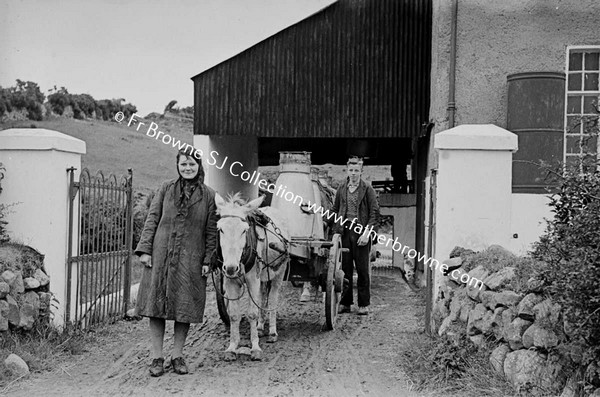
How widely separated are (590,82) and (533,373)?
25.4ft

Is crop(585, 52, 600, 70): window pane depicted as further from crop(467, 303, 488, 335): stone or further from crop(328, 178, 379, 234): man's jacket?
crop(467, 303, 488, 335): stone

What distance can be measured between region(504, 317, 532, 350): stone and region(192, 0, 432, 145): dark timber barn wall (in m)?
7.99

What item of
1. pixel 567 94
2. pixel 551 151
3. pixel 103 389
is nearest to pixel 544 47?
pixel 567 94

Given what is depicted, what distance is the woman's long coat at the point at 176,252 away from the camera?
613cm

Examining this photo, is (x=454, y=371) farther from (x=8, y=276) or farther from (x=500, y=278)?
(x=8, y=276)

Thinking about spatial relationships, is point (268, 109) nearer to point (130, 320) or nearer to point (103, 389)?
point (130, 320)

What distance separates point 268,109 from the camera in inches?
525

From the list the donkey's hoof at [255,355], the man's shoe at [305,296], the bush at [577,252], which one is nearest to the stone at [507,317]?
the bush at [577,252]

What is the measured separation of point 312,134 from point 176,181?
7.02 meters

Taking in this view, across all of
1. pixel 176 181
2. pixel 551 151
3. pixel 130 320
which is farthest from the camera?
pixel 551 151

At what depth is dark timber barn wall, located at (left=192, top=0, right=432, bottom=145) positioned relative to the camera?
12.9m

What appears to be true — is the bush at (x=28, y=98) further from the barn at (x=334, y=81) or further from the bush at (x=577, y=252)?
the bush at (x=577, y=252)

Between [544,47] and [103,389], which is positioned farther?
[544,47]

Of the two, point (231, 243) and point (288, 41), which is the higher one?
point (288, 41)
